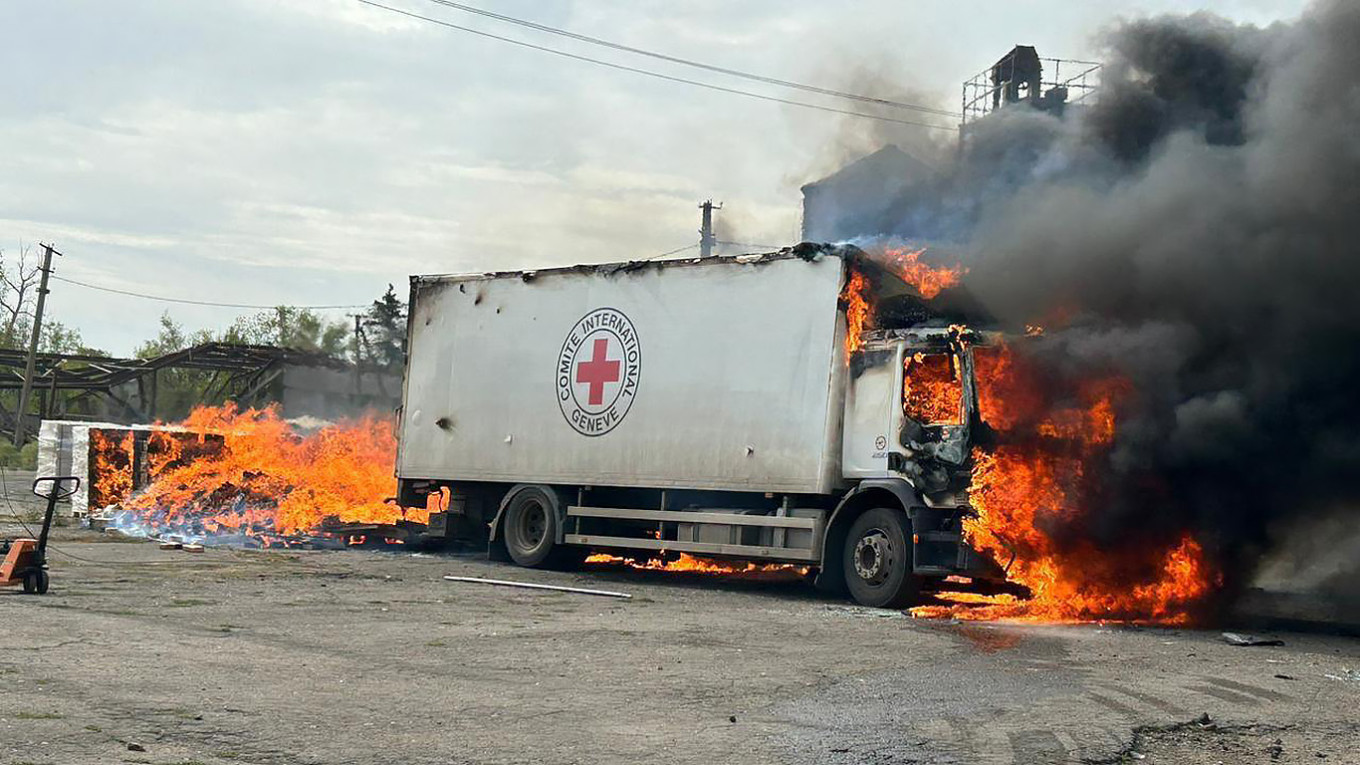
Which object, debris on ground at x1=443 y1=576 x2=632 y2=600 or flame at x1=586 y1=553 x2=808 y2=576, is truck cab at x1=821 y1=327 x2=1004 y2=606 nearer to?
debris on ground at x1=443 y1=576 x2=632 y2=600

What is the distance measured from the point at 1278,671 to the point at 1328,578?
810cm

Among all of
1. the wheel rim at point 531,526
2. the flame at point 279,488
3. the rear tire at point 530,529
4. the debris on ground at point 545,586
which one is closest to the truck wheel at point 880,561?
the debris on ground at point 545,586

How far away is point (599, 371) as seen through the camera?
15648 millimetres

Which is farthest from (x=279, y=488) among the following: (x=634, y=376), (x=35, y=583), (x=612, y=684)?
(x=612, y=684)

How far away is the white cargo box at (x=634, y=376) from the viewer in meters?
13.6

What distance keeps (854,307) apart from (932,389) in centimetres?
136

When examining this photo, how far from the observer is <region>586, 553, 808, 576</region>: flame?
51.3ft

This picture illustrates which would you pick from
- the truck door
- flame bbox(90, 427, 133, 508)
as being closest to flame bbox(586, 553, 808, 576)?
the truck door

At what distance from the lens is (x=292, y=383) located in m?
41.8

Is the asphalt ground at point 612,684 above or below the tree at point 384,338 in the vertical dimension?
below

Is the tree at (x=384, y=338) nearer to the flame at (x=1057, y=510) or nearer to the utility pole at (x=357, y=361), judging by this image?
the utility pole at (x=357, y=361)

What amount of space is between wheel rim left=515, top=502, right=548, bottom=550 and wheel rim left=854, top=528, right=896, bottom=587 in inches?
188

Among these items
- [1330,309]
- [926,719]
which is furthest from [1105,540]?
[926,719]

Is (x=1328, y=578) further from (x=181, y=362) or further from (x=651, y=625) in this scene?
(x=181, y=362)
